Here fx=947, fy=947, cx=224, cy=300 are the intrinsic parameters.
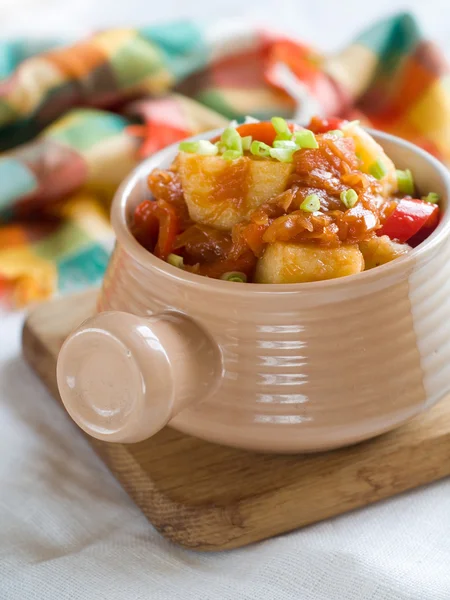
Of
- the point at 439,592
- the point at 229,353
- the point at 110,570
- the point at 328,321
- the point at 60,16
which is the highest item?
the point at 328,321

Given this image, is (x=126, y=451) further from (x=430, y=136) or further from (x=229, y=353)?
(x=430, y=136)

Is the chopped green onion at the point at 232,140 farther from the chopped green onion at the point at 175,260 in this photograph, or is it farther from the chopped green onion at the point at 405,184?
the chopped green onion at the point at 405,184

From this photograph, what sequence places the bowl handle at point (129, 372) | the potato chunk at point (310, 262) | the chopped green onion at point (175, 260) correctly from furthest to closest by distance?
the chopped green onion at point (175, 260) → the potato chunk at point (310, 262) → the bowl handle at point (129, 372)

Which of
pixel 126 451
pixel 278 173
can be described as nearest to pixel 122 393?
pixel 126 451

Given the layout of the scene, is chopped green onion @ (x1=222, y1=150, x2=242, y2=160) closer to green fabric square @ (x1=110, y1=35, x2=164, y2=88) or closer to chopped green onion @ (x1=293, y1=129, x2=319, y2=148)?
chopped green onion @ (x1=293, y1=129, x2=319, y2=148)

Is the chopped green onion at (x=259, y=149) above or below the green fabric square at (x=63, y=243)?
above

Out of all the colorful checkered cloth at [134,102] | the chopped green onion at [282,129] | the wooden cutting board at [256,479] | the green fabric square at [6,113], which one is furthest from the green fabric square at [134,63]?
the wooden cutting board at [256,479]

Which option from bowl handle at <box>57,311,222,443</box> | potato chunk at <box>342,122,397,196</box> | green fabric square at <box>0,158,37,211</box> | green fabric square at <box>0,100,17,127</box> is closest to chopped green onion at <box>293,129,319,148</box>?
potato chunk at <box>342,122,397,196</box>
